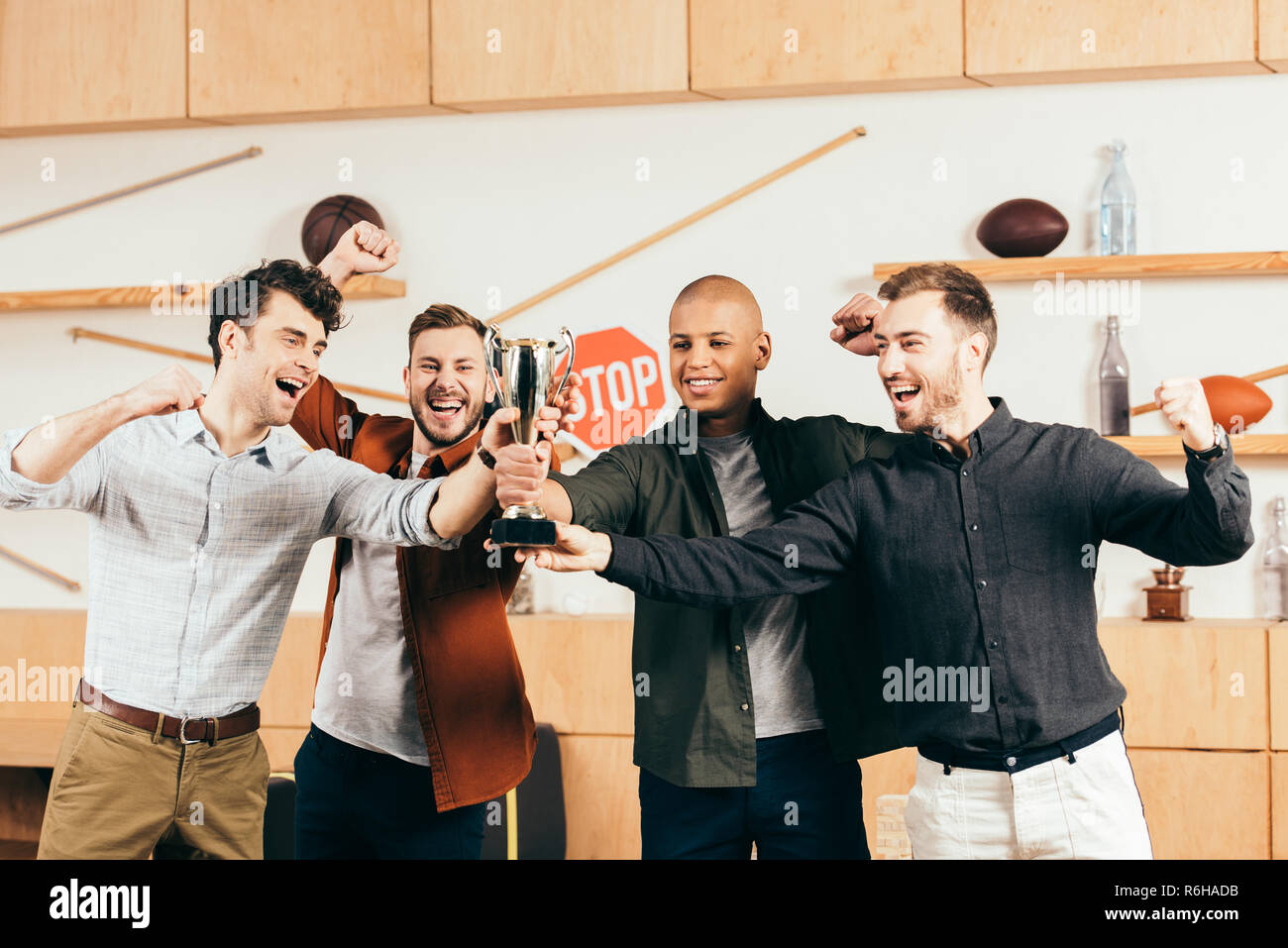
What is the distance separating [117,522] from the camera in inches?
84.0

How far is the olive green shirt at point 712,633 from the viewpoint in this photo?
2131 millimetres

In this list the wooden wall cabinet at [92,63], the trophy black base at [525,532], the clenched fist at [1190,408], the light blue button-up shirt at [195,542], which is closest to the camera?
the clenched fist at [1190,408]

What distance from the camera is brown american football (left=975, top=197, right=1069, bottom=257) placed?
3363 mm

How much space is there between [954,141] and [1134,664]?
4.90 feet

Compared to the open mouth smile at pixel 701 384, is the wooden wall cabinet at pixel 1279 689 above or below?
below

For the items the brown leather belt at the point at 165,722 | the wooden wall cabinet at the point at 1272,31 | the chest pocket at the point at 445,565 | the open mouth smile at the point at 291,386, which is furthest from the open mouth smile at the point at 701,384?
the wooden wall cabinet at the point at 1272,31

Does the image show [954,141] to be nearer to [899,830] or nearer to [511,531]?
[899,830]

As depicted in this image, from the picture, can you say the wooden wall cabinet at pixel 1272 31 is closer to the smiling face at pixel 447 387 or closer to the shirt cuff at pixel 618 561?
the smiling face at pixel 447 387

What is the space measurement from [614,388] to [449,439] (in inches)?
55.1

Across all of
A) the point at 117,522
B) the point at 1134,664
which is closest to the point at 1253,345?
the point at 1134,664

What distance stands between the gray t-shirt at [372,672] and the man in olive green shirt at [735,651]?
401mm

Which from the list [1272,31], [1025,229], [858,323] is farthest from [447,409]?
[1272,31]

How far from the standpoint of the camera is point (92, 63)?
151 inches

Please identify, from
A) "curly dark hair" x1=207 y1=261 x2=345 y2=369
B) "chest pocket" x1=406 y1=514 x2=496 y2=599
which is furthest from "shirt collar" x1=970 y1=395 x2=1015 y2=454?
"curly dark hair" x1=207 y1=261 x2=345 y2=369
